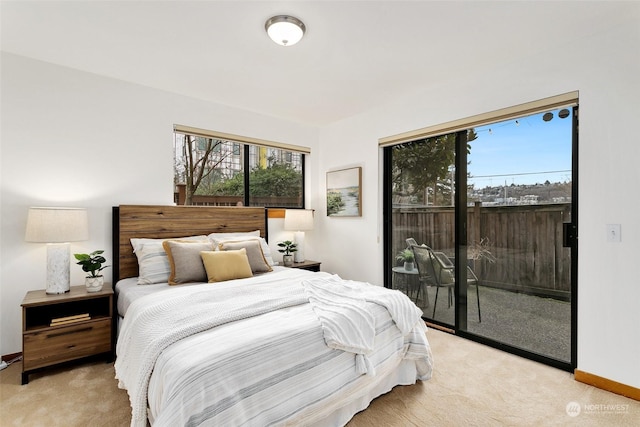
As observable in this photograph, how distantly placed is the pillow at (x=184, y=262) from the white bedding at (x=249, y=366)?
0.52 meters

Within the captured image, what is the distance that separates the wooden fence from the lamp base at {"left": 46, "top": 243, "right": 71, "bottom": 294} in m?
3.40

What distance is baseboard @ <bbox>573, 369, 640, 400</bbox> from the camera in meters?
2.05

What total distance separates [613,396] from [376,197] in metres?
2.57

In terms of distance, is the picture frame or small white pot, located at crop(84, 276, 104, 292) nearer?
small white pot, located at crop(84, 276, 104, 292)

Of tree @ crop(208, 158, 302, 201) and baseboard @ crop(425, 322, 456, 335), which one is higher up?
tree @ crop(208, 158, 302, 201)

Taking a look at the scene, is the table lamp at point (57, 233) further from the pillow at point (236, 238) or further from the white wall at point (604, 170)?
the white wall at point (604, 170)

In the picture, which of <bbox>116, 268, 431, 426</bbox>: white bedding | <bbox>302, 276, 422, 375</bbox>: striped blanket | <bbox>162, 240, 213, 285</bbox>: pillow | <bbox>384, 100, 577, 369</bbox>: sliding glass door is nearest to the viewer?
<bbox>116, 268, 431, 426</bbox>: white bedding

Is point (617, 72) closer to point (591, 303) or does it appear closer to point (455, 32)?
point (455, 32)

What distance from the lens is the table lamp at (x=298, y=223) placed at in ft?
13.0

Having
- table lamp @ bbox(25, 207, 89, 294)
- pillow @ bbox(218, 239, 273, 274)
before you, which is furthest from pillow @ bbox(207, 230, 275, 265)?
table lamp @ bbox(25, 207, 89, 294)

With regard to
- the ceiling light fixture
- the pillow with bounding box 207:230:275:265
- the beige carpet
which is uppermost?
the ceiling light fixture

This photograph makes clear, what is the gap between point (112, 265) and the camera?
2.97 m

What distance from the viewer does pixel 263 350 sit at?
1.44m

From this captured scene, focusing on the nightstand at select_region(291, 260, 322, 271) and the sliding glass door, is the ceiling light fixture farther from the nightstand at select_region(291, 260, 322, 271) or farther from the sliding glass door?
the nightstand at select_region(291, 260, 322, 271)
